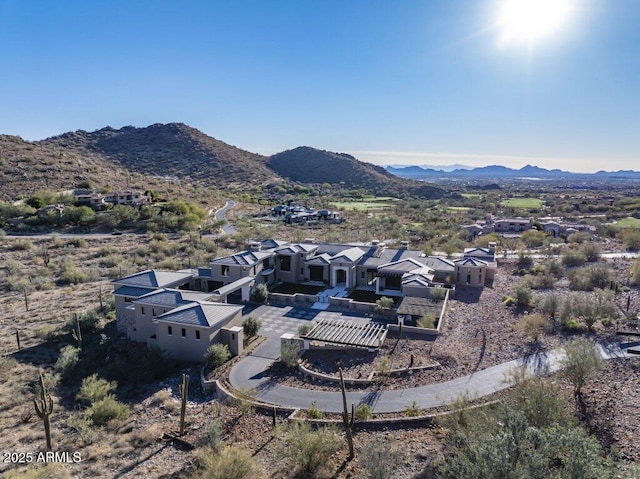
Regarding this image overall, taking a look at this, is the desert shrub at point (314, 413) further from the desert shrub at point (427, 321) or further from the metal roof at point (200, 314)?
the desert shrub at point (427, 321)

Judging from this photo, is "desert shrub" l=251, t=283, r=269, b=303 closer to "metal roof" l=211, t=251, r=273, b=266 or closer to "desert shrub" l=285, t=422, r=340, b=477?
"metal roof" l=211, t=251, r=273, b=266

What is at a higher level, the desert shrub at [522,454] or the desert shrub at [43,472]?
the desert shrub at [522,454]

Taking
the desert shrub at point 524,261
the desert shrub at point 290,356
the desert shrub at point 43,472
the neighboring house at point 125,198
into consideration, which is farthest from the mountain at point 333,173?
the desert shrub at point 43,472

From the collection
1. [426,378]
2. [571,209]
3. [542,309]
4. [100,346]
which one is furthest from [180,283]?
[571,209]

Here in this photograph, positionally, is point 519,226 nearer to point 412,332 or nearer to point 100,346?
point 412,332

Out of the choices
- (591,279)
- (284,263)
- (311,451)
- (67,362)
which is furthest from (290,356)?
(591,279)

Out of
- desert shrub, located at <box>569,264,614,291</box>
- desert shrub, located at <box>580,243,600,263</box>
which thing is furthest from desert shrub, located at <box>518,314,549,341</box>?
desert shrub, located at <box>580,243,600,263</box>
